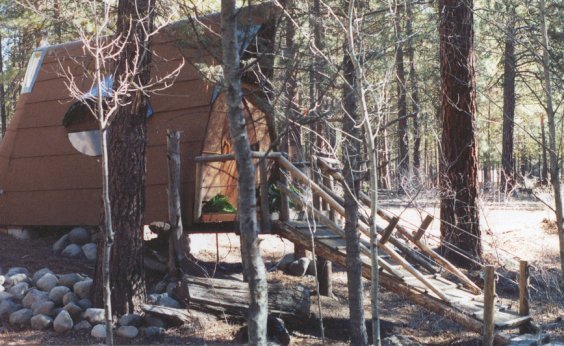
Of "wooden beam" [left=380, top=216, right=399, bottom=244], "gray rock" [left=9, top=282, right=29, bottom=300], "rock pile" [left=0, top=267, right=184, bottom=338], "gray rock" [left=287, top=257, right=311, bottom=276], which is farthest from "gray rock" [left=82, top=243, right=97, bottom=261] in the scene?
"wooden beam" [left=380, top=216, right=399, bottom=244]

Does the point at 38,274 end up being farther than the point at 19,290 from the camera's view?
Yes

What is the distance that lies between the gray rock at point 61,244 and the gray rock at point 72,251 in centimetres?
25

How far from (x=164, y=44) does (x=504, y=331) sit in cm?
707

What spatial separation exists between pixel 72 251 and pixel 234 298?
366 cm

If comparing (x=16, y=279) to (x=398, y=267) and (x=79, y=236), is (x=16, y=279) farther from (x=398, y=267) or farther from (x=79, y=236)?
(x=398, y=267)

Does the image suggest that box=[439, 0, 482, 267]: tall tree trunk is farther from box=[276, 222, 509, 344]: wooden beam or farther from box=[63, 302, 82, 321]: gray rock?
box=[63, 302, 82, 321]: gray rock

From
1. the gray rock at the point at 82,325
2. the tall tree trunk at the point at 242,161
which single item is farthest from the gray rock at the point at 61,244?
the tall tree trunk at the point at 242,161

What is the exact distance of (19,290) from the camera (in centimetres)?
813

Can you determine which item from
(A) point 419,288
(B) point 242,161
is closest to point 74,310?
(A) point 419,288

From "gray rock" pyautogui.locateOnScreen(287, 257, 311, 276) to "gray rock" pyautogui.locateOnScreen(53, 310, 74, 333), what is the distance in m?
4.30

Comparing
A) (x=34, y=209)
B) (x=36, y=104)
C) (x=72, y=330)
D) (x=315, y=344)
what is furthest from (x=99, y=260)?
(x=36, y=104)

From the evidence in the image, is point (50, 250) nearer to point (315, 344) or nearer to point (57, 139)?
point (57, 139)

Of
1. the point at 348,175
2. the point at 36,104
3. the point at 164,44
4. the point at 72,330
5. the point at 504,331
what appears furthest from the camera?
the point at 36,104

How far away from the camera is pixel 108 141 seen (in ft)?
26.3
